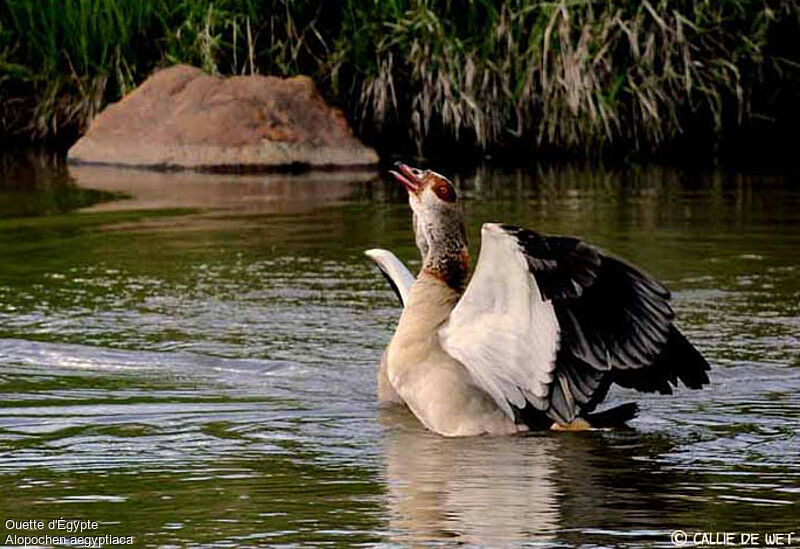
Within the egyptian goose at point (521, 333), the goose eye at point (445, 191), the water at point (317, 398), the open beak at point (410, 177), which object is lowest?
the water at point (317, 398)

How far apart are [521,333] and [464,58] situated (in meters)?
10.1

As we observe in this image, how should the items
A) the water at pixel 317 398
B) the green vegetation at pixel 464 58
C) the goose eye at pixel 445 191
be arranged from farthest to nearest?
the green vegetation at pixel 464 58 → the goose eye at pixel 445 191 → the water at pixel 317 398

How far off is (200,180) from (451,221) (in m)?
8.93

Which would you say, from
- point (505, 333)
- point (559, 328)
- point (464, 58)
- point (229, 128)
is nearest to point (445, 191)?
point (505, 333)

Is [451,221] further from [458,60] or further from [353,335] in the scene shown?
[458,60]

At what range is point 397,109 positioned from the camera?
671 inches

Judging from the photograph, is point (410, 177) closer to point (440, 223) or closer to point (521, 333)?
point (440, 223)

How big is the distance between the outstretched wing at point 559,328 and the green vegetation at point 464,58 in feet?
31.1

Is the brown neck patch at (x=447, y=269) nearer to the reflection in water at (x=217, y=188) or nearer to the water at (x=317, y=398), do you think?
the water at (x=317, y=398)

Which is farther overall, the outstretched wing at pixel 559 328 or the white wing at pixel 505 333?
the white wing at pixel 505 333

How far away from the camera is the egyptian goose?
6.04 m

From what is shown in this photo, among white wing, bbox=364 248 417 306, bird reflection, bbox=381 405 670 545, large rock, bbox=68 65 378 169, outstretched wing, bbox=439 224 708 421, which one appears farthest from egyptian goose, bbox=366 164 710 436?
large rock, bbox=68 65 378 169

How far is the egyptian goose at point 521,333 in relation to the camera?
6.04 m

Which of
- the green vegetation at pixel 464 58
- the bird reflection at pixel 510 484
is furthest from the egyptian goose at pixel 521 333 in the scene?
the green vegetation at pixel 464 58
